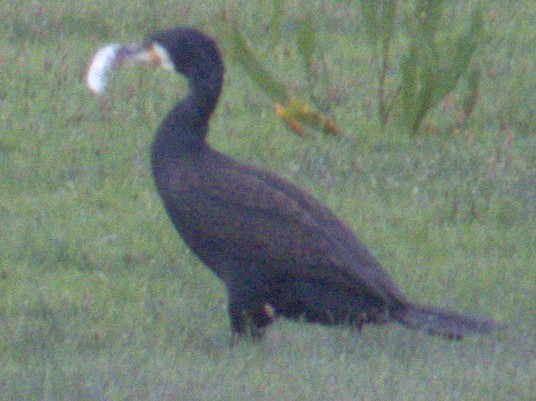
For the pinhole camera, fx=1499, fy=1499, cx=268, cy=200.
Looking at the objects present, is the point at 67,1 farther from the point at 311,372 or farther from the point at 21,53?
the point at 311,372

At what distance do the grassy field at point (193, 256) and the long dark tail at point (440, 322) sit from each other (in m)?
0.09

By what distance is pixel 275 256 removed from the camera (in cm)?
578

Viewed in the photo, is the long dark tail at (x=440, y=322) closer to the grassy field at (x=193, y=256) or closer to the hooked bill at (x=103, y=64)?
the grassy field at (x=193, y=256)

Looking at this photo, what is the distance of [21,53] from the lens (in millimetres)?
10328

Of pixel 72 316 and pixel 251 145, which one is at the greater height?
pixel 72 316

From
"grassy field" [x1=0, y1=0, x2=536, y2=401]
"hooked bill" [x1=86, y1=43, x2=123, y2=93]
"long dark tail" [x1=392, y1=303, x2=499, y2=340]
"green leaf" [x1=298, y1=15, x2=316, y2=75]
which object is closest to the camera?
"grassy field" [x1=0, y1=0, x2=536, y2=401]

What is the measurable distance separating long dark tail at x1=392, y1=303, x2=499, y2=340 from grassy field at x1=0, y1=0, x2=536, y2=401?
3.4 inches

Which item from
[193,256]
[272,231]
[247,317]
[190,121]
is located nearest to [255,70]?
[193,256]

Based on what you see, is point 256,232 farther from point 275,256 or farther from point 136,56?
point 136,56

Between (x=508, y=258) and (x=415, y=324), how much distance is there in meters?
1.48

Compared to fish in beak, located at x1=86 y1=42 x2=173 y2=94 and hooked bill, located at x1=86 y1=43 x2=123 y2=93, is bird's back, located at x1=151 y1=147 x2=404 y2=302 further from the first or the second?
hooked bill, located at x1=86 y1=43 x2=123 y2=93

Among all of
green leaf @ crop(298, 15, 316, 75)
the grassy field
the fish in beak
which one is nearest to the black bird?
the grassy field

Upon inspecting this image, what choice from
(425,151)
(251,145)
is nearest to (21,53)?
(251,145)

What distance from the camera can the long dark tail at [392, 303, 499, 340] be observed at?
5.73m
